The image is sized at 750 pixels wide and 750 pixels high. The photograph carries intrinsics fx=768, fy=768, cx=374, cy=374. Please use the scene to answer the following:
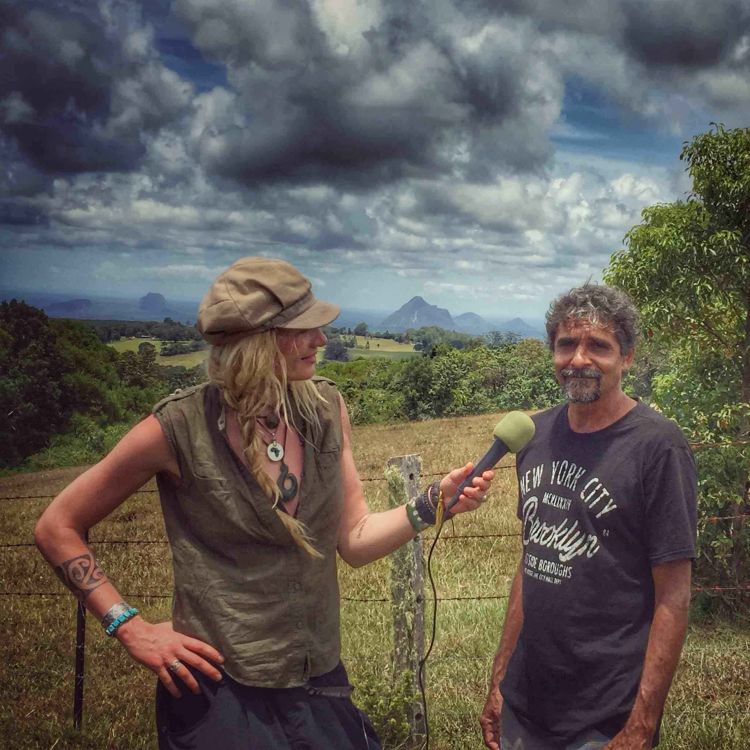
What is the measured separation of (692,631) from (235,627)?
21.6ft

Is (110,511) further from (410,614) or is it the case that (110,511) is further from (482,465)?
(410,614)

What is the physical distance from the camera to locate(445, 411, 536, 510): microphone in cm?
248

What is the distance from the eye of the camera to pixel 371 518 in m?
2.59

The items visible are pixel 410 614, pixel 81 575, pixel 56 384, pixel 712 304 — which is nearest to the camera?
pixel 81 575

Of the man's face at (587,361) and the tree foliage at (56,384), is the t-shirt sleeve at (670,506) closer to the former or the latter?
the man's face at (587,361)

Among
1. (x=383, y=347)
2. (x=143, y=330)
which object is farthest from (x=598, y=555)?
(x=383, y=347)

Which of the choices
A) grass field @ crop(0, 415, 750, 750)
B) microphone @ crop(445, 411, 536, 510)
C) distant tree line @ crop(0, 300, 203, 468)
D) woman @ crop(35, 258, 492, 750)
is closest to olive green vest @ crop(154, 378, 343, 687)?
woman @ crop(35, 258, 492, 750)

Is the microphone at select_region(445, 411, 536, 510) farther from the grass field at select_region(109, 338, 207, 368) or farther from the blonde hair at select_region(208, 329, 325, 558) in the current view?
the grass field at select_region(109, 338, 207, 368)

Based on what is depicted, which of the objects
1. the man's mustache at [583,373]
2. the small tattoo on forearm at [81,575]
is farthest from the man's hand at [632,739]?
the small tattoo on forearm at [81,575]

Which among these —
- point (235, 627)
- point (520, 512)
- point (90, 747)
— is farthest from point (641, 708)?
point (90, 747)

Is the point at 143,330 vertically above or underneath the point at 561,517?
above

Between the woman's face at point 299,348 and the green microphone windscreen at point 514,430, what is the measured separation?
0.66 meters

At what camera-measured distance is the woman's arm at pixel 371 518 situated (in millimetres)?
2482

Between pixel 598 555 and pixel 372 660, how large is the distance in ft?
13.4
